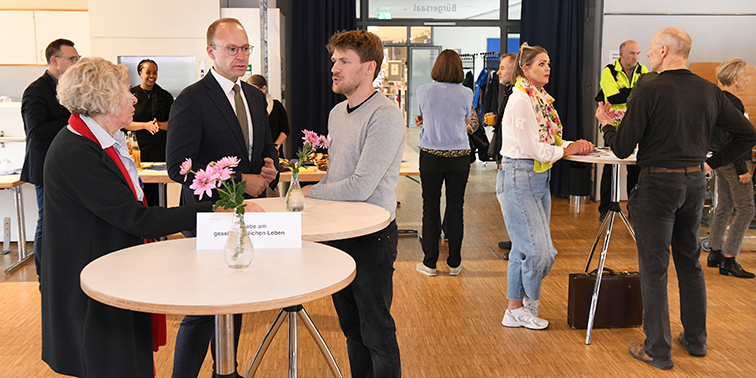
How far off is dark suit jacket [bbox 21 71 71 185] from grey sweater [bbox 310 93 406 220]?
2.54 metres

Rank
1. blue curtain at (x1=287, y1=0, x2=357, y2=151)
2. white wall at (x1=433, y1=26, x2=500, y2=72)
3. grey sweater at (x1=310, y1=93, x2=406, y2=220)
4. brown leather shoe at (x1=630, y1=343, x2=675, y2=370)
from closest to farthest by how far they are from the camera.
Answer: grey sweater at (x1=310, y1=93, x2=406, y2=220), brown leather shoe at (x1=630, y1=343, x2=675, y2=370), blue curtain at (x1=287, y1=0, x2=357, y2=151), white wall at (x1=433, y1=26, x2=500, y2=72)

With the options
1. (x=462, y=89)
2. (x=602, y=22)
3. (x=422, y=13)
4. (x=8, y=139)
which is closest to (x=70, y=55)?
(x=8, y=139)

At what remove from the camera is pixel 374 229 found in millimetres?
2068

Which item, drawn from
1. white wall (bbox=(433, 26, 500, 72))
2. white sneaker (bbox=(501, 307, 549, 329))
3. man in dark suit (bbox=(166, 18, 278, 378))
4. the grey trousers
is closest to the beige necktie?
man in dark suit (bbox=(166, 18, 278, 378))

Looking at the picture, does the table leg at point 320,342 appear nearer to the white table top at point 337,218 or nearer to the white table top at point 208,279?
the white table top at point 337,218

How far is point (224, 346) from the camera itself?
186 cm

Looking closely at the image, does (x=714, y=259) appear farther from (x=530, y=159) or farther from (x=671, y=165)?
(x=530, y=159)

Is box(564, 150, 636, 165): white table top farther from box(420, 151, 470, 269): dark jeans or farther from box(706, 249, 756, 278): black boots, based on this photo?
box(706, 249, 756, 278): black boots

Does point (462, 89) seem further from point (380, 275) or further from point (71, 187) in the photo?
point (71, 187)

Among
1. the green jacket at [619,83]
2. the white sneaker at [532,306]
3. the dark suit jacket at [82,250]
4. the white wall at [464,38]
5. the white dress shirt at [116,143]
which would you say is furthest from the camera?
the white wall at [464,38]

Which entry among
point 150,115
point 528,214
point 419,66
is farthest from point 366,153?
point 419,66

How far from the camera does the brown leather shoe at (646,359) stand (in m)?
3.00

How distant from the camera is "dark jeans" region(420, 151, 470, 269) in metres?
4.45

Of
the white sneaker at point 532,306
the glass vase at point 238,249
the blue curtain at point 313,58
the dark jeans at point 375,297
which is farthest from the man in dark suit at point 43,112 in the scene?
the blue curtain at point 313,58
